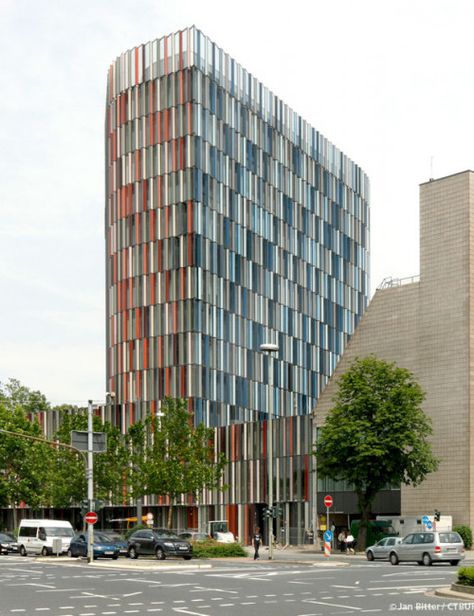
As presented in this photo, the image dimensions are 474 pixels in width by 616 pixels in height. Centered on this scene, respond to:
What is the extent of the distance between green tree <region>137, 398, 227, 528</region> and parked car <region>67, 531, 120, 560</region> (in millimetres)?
15452

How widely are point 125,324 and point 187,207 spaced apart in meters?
14.9

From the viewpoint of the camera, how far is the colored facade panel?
386 feet

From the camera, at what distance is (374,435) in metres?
73.8

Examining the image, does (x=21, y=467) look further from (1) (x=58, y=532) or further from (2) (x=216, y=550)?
(2) (x=216, y=550)

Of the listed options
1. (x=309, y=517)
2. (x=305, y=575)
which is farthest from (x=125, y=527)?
(x=305, y=575)

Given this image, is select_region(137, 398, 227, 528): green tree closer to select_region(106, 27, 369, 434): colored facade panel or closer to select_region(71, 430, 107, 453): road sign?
select_region(71, 430, 107, 453): road sign

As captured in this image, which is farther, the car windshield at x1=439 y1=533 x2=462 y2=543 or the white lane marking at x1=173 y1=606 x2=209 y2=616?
the car windshield at x1=439 y1=533 x2=462 y2=543

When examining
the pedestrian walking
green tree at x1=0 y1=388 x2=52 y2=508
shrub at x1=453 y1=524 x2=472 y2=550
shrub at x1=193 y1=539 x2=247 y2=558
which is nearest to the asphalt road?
shrub at x1=193 y1=539 x2=247 y2=558

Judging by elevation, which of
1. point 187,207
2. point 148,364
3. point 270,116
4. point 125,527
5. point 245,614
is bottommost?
point 125,527

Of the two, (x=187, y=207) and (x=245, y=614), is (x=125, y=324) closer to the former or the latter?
(x=187, y=207)

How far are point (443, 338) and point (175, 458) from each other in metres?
21.8

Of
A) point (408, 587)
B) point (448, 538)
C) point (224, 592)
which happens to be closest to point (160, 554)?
point (448, 538)

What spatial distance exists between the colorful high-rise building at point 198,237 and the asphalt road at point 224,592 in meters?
58.1

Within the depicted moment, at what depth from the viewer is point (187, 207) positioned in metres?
118
